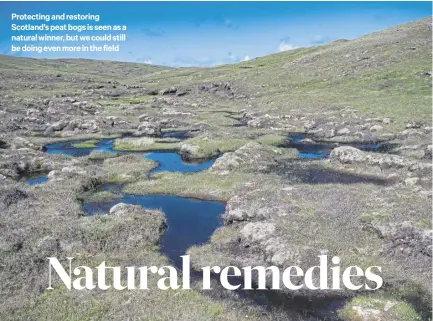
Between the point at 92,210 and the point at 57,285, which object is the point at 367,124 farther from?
the point at 57,285

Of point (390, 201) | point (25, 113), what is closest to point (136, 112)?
point (25, 113)

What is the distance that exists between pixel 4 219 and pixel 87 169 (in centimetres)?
1952

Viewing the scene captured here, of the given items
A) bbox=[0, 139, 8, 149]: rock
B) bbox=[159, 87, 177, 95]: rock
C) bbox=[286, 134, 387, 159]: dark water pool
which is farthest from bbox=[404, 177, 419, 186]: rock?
bbox=[159, 87, 177, 95]: rock

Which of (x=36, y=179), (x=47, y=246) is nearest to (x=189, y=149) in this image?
(x=36, y=179)

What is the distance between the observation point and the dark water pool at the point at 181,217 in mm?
31125

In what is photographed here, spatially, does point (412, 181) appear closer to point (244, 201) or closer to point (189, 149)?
point (244, 201)

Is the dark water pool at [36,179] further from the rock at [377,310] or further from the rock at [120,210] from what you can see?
the rock at [377,310]

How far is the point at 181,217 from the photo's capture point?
3728 cm

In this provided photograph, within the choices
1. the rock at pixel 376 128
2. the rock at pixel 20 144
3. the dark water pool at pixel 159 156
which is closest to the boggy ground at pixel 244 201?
the rock at pixel 20 144

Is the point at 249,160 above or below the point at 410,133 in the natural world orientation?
below

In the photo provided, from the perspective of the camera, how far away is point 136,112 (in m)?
113

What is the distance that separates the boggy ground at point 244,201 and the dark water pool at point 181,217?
3.69 feet

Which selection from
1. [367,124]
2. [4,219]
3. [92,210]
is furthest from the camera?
[367,124]

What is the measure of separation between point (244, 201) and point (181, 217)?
6.05 meters
